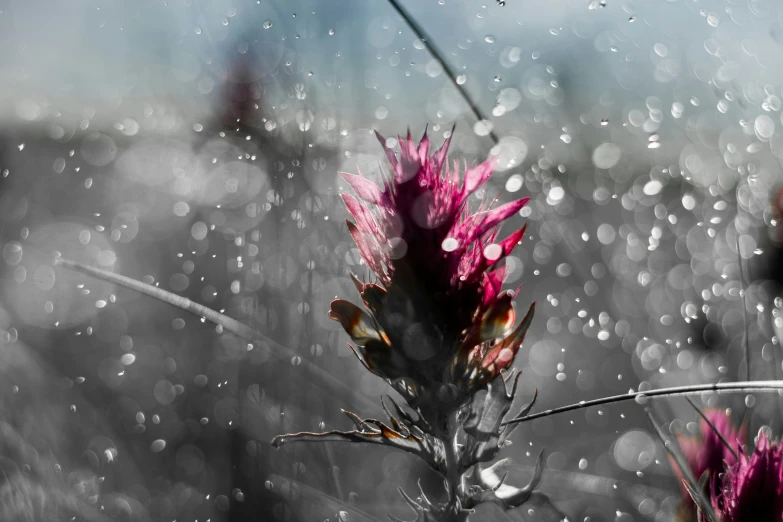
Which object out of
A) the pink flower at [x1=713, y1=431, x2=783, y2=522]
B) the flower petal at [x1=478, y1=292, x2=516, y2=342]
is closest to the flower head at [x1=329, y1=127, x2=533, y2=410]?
the flower petal at [x1=478, y1=292, x2=516, y2=342]

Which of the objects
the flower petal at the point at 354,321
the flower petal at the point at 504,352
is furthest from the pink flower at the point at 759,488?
the flower petal at the point at 354,321

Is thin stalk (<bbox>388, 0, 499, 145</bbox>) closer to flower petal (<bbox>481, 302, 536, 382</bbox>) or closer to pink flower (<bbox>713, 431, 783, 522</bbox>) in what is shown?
flower petal (<bbox>481, 302, 536, 382</bbox>)

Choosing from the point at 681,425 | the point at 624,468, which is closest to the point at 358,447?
the point at 624,468

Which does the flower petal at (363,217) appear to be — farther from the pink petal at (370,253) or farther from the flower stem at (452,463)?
the flower stem at (452,463)

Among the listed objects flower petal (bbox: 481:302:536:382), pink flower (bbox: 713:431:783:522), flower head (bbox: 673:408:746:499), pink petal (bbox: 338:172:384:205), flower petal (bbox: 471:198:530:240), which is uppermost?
pink petal (bbox: 338:172:384:205)

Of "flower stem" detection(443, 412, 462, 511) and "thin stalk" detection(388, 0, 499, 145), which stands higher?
"thin stalk" detection(388, 0, 499, 145)

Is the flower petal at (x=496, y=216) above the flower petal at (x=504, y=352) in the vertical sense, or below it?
above

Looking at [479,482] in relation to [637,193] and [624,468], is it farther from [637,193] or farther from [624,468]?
[637,193]
